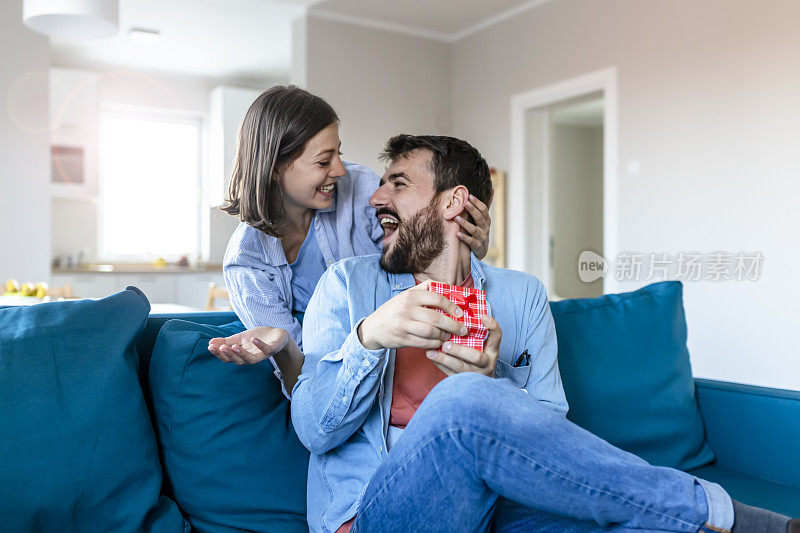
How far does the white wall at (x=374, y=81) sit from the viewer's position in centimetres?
584

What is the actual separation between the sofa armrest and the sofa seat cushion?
4cm

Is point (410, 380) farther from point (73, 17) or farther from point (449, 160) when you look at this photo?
point (73, 17)

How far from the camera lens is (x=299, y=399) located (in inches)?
52.5

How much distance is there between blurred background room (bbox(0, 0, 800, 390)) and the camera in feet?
13.0

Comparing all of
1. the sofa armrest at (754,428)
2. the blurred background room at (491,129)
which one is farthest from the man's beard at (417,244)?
the blurred background room at (491,129)

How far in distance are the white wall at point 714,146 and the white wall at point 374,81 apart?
142 centimetres

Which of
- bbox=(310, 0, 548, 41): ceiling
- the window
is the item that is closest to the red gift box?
bbox=(310, 0, 548, 41): ceiling

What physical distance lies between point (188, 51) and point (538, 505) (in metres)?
6.52

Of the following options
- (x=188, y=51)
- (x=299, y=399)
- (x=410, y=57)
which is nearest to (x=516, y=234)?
(x=410, y=57)

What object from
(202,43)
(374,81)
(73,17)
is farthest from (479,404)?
(202,43)

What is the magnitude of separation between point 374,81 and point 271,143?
455cm

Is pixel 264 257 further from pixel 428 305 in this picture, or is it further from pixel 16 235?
pixel 16 235

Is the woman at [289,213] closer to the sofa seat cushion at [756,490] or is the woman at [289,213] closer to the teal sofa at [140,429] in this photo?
the teal sofa at [140,429]

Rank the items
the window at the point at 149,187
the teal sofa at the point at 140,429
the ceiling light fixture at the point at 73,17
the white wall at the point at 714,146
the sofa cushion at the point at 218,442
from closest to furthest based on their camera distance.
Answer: the teal sofa at the point at 140,429
the sofa cushion at the point at 218,442
the ceiling light fixture at the point at 73,17
the white wall at the point at 714,146
the window at the point at 149,187
